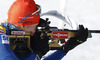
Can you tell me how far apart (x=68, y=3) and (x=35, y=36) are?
3.39 meters

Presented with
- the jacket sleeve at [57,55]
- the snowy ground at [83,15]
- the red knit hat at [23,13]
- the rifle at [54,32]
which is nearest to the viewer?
the red knit hat at [23,13]

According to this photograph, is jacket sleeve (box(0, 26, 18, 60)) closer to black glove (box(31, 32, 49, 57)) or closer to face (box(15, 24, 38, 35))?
face (box(15, 24, 38, 35))

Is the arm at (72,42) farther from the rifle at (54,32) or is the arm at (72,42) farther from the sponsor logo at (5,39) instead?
the sponsor logo at (5,39)

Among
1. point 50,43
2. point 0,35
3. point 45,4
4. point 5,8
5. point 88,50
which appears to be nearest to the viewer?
point 0,35

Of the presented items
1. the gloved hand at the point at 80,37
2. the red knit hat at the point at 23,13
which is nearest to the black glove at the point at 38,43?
the red knit hat at the point at 23,13

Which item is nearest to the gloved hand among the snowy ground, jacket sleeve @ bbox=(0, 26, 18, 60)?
jacket sleeve @ bbox=(0, 26, 18, 60)

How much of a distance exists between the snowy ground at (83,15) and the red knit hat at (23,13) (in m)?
1.82

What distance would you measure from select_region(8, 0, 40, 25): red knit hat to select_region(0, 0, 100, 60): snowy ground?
1.82 meters

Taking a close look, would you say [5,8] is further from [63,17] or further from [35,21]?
[35,21]

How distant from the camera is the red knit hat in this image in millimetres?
3271

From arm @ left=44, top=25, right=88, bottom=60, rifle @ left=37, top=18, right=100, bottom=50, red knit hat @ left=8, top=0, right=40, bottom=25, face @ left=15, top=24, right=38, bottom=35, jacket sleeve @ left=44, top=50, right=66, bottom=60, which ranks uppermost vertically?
red knit hat @ left=8, top=0, right=40, bottom=25

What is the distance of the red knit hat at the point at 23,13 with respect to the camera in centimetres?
327

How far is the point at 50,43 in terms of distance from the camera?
3984 mm

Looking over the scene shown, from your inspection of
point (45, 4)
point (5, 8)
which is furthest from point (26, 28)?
point (45, 4)
